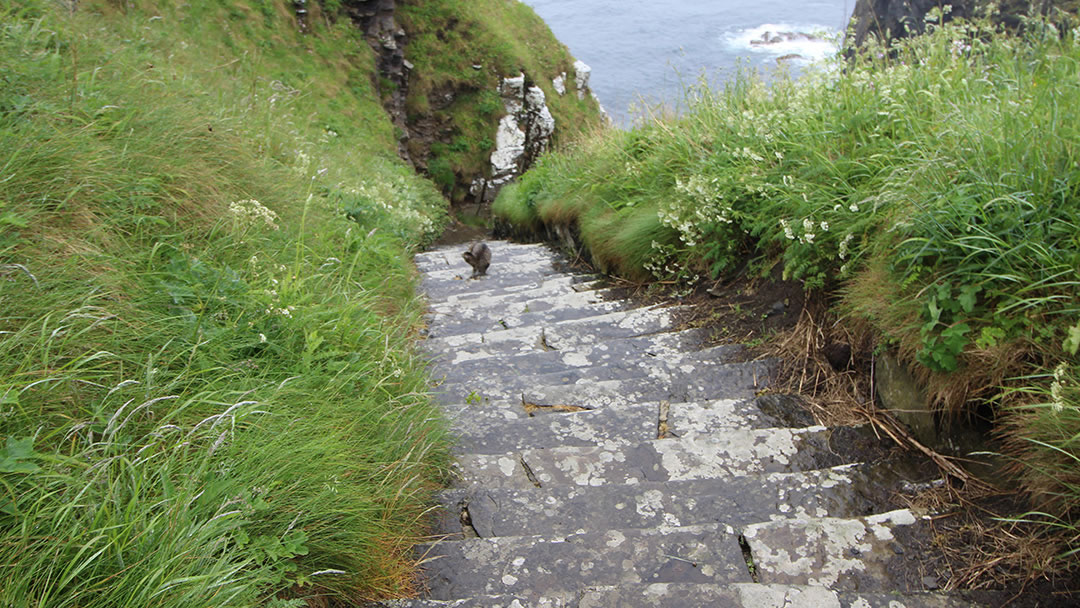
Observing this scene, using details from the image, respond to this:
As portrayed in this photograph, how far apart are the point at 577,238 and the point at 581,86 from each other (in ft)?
79.9

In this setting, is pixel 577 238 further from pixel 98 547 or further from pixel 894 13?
pixel 894 13

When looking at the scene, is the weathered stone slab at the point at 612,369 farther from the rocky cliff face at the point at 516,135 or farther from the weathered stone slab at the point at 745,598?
the rocky cliff face at the point at 516,135

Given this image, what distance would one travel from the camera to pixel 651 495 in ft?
8.91

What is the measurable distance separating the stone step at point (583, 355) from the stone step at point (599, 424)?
2.34 feet

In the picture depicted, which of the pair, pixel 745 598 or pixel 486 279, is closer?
pixel 745 598

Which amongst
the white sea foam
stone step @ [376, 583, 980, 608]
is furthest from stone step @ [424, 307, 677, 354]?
the white sea foam

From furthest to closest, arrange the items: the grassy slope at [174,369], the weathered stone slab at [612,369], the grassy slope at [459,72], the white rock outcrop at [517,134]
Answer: the white rock outcrop at [517,134] < the grassy slope at [459,72] < the weathered stone slab at [612,369] < the grassy slope at [174,369]

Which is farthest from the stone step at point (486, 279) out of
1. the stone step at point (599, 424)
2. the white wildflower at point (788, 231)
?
the white wildflower at point (788, 231)

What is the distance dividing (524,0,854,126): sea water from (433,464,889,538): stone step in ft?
143

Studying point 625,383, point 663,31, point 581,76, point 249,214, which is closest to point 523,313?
point 625,383

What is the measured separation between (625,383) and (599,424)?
57 cm

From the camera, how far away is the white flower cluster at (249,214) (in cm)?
328

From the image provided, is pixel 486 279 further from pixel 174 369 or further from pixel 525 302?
pixel 174 369

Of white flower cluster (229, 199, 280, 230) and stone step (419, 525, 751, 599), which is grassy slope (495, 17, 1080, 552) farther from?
white flower cluster (229, 199, 280, 230)
